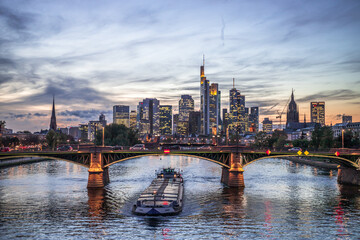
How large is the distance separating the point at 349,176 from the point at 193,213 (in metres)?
57.3

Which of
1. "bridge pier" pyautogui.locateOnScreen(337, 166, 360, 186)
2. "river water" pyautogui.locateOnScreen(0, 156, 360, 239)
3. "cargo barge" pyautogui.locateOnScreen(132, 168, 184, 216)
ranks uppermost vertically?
"bridge pier" pyautogui.locateOnScreen(337, 166, 360, 186)

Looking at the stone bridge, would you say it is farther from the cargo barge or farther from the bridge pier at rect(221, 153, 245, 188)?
the cargo barge

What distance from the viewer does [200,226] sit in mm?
59438

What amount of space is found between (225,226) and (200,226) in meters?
4.02

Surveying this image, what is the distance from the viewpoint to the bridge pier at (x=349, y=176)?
10131cm

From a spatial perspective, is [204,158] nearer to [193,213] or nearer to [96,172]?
[96,172]

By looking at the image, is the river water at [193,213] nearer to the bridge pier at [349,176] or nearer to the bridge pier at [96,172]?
the bridge pier at [96,172]

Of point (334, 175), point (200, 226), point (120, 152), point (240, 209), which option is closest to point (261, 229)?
point (200, 226)

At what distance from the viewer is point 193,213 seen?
6819 centimetres

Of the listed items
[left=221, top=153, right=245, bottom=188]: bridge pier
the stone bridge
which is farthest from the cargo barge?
[left=221, top=153, right=245, bottom=188]: bridge pier

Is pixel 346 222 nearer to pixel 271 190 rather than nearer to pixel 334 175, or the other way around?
pixel 271 190

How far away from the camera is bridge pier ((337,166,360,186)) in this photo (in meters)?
101

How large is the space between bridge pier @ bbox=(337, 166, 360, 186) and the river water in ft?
16.1

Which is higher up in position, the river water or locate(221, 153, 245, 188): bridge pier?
locate(221, 153, 245, 188): bridge pier
